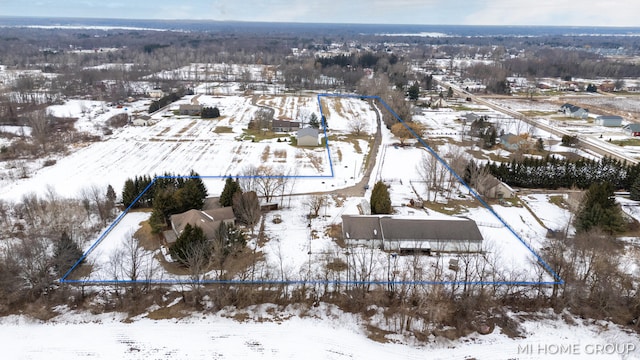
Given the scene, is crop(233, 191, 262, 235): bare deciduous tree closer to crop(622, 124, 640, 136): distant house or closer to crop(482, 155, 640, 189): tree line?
crop(482, 155, 640, 189): tree line

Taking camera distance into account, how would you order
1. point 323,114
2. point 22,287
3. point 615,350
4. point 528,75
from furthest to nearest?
point 528,75 → point 323,114 → point 22,287 → point 615,350

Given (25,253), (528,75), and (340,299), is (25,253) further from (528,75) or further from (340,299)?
(528,75)

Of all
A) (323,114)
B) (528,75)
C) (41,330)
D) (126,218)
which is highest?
(528,75)

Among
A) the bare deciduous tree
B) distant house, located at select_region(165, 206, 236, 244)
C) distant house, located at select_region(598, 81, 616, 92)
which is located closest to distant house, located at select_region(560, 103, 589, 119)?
distant house, located at select_region(598, 81, 616, 92)

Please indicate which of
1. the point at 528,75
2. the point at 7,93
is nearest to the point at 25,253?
the point at 7,93

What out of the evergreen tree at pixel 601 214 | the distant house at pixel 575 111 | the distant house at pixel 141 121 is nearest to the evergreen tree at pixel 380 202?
the evergreen tree at pixel 601 214
